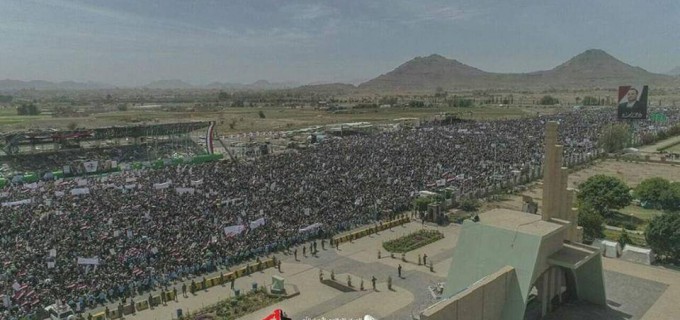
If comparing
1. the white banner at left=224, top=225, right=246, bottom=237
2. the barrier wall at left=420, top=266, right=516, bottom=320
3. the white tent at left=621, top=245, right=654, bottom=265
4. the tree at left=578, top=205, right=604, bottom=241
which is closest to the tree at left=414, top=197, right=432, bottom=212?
the tree at left=578, top=205, right=604, bottom=241

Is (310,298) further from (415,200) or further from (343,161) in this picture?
(343,161)

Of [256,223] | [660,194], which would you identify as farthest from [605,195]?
[256,223]

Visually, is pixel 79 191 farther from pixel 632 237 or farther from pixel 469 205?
pixel 632 237

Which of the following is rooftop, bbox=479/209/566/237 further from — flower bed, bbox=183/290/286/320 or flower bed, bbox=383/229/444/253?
flower bed, bbox=183/290/286/320

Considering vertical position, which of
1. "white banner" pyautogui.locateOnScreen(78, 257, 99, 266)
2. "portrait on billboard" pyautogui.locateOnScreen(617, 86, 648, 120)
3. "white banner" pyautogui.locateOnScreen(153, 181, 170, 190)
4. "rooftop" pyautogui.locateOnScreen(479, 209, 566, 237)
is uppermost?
"portrait on billboard" pyautogui.locateOnScreen(617, 86, 648, 120)

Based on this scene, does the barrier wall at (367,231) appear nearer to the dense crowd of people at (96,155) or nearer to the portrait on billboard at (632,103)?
the dense crowd of people at (96,155)

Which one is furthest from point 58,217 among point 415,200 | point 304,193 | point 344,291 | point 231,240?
point 415,200
